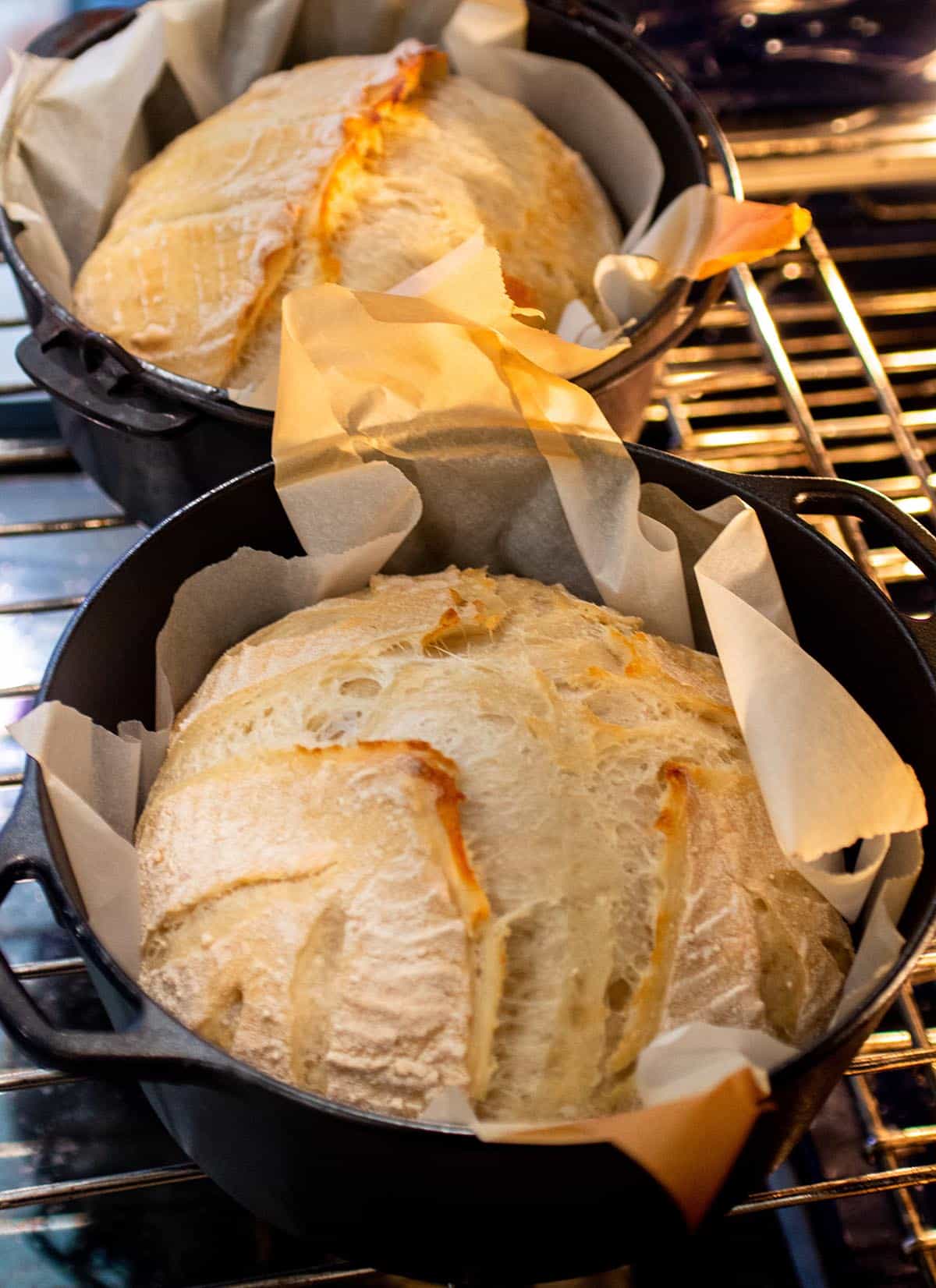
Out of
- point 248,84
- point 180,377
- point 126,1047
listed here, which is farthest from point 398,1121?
point 248,84

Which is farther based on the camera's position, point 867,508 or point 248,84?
point 248,84

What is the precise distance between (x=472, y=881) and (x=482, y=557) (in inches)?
16.3

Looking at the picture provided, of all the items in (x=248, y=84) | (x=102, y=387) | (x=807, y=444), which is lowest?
(x=807, y=444)

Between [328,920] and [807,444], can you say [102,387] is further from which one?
[807,444]

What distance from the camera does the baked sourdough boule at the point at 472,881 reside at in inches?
31.5

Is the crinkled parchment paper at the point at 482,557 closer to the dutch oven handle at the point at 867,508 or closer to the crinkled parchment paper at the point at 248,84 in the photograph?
the dutch oven handle at the point at 867,508

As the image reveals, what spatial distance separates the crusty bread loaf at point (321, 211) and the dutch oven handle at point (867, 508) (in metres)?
0.41

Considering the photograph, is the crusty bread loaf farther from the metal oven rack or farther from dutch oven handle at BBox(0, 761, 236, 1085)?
dutch oven handle at BBox(0, 761, 236, 1085)

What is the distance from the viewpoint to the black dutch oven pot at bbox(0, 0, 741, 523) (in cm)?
113

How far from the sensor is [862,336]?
1.59 m

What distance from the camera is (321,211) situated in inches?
51.4

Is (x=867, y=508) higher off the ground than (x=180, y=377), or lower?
lower

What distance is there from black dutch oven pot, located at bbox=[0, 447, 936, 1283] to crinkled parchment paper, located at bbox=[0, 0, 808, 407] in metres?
0.35

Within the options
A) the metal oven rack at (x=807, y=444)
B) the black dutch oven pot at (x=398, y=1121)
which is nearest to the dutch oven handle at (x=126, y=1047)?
the black dutch oven pot at (x=398, y=1121)
